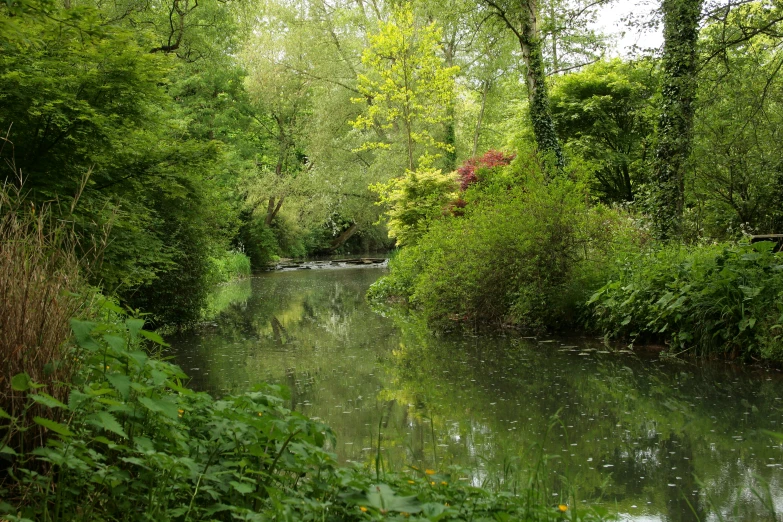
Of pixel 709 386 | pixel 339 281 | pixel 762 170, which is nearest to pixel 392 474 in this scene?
pixel 709 386

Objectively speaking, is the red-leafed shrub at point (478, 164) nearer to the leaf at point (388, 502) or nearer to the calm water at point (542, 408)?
the calm water at point (542, 408)

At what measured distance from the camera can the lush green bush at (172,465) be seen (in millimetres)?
2527

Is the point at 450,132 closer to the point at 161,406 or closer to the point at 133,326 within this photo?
the point at 133,326

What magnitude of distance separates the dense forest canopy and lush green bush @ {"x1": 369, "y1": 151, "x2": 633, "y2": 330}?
2.96ft

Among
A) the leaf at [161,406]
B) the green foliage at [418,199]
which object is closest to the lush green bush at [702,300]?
the leaf at [161,406]

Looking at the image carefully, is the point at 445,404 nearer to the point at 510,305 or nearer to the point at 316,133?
the point at 510,305

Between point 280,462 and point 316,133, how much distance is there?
28.2 metres

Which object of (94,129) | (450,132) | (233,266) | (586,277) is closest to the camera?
(94,129)

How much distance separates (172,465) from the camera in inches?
101

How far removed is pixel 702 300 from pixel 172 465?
723cm

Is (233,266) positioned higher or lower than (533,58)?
lower

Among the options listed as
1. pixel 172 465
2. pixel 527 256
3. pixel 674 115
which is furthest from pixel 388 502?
pixel 674 115

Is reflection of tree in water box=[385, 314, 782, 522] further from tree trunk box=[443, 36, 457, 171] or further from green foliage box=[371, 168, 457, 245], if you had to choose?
tree trunk box=[443, 36, 457, 171]

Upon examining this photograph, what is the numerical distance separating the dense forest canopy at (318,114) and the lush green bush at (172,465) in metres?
0.95
